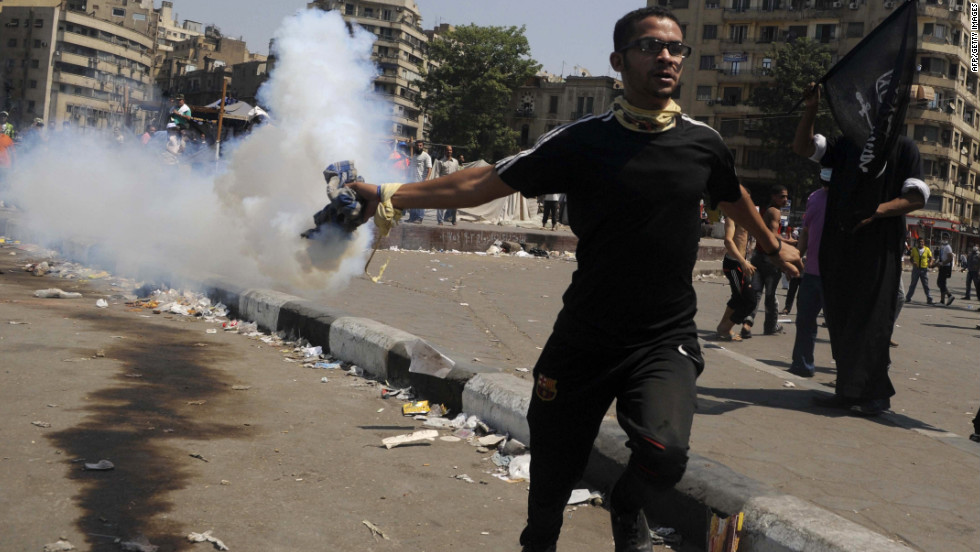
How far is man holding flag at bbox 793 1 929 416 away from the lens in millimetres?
5754

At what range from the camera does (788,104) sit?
6706 centimetres

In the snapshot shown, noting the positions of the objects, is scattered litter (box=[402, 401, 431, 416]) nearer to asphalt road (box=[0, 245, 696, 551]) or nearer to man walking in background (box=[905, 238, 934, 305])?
asphalt road (box=[0, 245, 696, 551])

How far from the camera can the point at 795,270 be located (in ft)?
13.7

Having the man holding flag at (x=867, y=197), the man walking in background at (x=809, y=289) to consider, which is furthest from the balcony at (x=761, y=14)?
the man holding flag at (x=867, y=197)

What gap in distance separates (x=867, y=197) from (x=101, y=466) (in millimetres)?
4681

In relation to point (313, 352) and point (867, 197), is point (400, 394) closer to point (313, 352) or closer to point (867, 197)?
point (313, 352)

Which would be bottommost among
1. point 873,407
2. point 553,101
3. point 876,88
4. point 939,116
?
point 873,407

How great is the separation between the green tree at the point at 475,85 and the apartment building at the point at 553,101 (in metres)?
7.63

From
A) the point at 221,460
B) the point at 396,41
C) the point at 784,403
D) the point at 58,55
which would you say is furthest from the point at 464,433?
the point at 58,55

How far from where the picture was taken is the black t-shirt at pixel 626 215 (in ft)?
9.78

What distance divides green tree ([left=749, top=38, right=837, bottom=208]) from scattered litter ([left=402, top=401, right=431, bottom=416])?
200 ft

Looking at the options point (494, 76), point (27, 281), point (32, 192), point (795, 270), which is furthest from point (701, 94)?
point (795, 270)

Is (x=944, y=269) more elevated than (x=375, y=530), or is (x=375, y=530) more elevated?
(x=944, y=269)

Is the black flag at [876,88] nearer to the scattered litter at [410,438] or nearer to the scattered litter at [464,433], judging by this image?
the scattered litter at [464,433]
